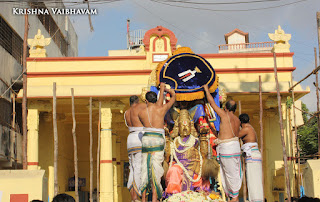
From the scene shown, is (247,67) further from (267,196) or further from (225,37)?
(225,37)

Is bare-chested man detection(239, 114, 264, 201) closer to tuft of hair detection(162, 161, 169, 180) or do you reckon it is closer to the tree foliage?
tuft of hair detection(162, 161, 169, 180)

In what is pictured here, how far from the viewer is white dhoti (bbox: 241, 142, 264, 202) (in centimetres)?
870

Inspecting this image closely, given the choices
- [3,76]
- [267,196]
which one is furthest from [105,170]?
[267,196]

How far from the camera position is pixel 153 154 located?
7.95 metres

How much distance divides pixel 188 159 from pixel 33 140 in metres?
9.83

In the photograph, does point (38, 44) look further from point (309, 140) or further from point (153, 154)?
point (309, 140)

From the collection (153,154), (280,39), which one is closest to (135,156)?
(153,154)

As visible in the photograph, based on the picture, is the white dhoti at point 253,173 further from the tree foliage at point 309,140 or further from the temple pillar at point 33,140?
the tree foliage at point 309,140

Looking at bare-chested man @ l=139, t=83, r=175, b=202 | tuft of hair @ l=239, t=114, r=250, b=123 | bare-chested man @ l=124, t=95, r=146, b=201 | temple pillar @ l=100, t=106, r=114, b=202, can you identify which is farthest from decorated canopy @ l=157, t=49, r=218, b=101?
temple pillar @ l=100, t=106, r=114, b=202

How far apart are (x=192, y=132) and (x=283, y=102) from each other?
9.51m

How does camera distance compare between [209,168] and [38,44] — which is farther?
[38,44]

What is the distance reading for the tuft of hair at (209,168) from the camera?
29.8 ft

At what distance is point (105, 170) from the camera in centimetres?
1730

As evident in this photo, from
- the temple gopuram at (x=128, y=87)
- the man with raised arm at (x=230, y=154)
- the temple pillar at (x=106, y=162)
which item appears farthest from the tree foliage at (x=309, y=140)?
the man with raised arm at (x=230, y=154)
